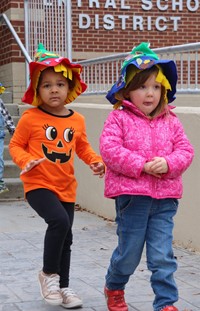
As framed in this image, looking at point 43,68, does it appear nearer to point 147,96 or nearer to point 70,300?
point 147,96

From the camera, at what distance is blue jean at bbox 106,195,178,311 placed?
4.54 metres

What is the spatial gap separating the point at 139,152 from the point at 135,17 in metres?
9.20

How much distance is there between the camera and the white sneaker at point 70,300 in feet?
16.3

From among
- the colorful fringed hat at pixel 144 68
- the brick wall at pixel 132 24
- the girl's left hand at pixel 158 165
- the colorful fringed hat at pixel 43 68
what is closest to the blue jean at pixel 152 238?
the girl's left hand at pixel 158 165

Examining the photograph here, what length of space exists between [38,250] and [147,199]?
252 cm

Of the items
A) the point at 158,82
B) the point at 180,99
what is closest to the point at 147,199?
the point at 158,82

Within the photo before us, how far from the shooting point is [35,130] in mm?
5070

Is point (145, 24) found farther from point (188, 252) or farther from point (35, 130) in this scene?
point (35, 130)

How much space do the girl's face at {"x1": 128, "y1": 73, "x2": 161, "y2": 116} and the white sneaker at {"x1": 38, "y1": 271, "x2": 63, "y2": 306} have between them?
1.29 m

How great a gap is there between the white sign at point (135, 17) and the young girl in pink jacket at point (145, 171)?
859 cm

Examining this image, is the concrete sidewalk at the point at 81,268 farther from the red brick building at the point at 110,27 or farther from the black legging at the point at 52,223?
the red brick building at the point at 110,27

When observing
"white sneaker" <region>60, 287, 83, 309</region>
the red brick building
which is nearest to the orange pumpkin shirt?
"white sneaker" <region>60, 287, 83, 309</region>

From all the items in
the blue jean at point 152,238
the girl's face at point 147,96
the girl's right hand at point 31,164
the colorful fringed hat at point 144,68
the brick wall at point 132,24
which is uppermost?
the brick wall at point 132,24

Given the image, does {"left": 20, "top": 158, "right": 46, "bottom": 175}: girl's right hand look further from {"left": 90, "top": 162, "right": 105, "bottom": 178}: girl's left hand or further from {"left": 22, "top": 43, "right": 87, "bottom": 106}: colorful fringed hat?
{"left": 22, "top": 43, "right": 87, "bottom": 106}: colorful fringed hat
